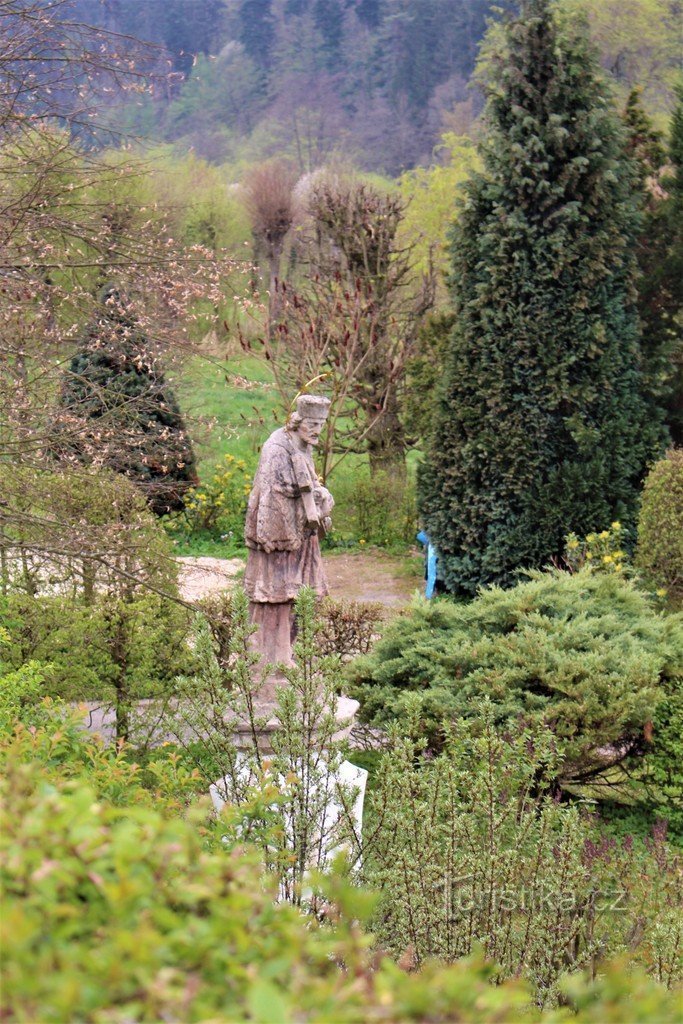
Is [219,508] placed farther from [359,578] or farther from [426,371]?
[426,371]

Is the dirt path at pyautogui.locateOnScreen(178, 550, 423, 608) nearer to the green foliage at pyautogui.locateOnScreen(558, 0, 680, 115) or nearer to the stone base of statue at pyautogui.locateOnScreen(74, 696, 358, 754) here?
the stone base of statue at pyautogui.locateOnScreen(74, 696, 358, 754)

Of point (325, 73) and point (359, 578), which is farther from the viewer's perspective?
point (325, 73)

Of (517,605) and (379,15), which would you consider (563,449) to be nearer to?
(517,605)

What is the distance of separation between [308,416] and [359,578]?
20.6 ft

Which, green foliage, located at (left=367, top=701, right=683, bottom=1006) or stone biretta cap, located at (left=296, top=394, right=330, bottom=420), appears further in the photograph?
stone biretta cap, located at (left=296, top=394, right=330, bottom=420)

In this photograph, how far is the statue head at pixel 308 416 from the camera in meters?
5.75

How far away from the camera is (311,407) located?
5766 millimetres

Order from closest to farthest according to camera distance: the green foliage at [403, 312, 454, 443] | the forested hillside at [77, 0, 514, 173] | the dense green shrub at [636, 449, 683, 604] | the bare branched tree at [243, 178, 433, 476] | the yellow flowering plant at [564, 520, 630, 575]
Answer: the dense green shrub at [636, 449, 683, 604] → the yellow flowering plant at [564, 520, 630, 575] → the green foliage at [403, 312, 454, 443] → the bare branched tree at [243, 178, 433, 476] → the forested hillside at [77, 0, 514, 173]

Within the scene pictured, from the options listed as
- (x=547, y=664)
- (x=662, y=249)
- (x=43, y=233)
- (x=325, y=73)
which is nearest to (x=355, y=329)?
(x=662, y=249)

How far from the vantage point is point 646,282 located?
1114 cm

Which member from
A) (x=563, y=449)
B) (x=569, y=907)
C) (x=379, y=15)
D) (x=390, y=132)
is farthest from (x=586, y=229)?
(x=379, y=15)

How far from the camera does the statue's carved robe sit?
5867mm

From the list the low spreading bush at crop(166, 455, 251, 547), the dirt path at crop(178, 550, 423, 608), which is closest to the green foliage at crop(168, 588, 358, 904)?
the dirt path at crop(178, 550, 423, 608)

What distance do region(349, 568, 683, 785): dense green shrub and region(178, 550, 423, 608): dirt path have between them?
3.68 m
